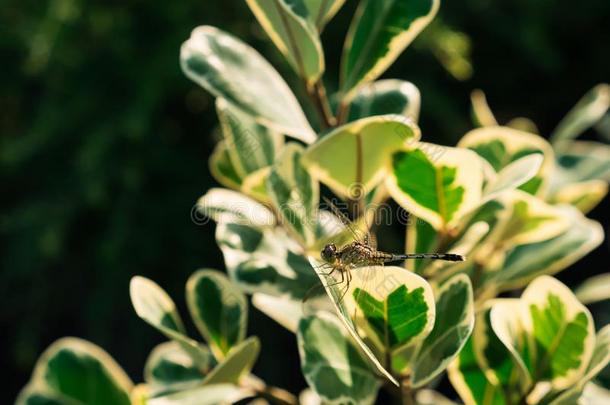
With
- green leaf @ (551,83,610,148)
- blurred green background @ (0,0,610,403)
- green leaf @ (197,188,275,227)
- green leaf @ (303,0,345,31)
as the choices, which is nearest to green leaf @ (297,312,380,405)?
green leaf @ (197,188,275,227)

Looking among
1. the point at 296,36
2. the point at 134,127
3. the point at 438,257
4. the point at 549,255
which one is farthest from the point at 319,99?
the point at 134,127

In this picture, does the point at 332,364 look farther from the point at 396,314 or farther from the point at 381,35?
the point at 381,35

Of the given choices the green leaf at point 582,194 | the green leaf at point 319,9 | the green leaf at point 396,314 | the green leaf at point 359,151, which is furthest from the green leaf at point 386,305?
the green leaf at point 582,194

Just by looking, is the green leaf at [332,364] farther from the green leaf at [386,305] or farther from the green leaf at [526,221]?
the green leaf at [526,221]

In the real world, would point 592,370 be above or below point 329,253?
below

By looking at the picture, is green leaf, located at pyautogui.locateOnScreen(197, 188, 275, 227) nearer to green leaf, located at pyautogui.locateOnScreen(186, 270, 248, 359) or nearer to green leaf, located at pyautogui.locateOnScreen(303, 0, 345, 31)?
green leaf, located at pyautogui.locateOnScreen(186, 270, 248, 359)

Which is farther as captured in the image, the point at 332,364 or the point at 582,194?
the point at 582,194

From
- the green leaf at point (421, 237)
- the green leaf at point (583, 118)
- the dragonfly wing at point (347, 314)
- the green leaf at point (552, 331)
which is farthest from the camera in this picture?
the green leaf at point (583, 118)
